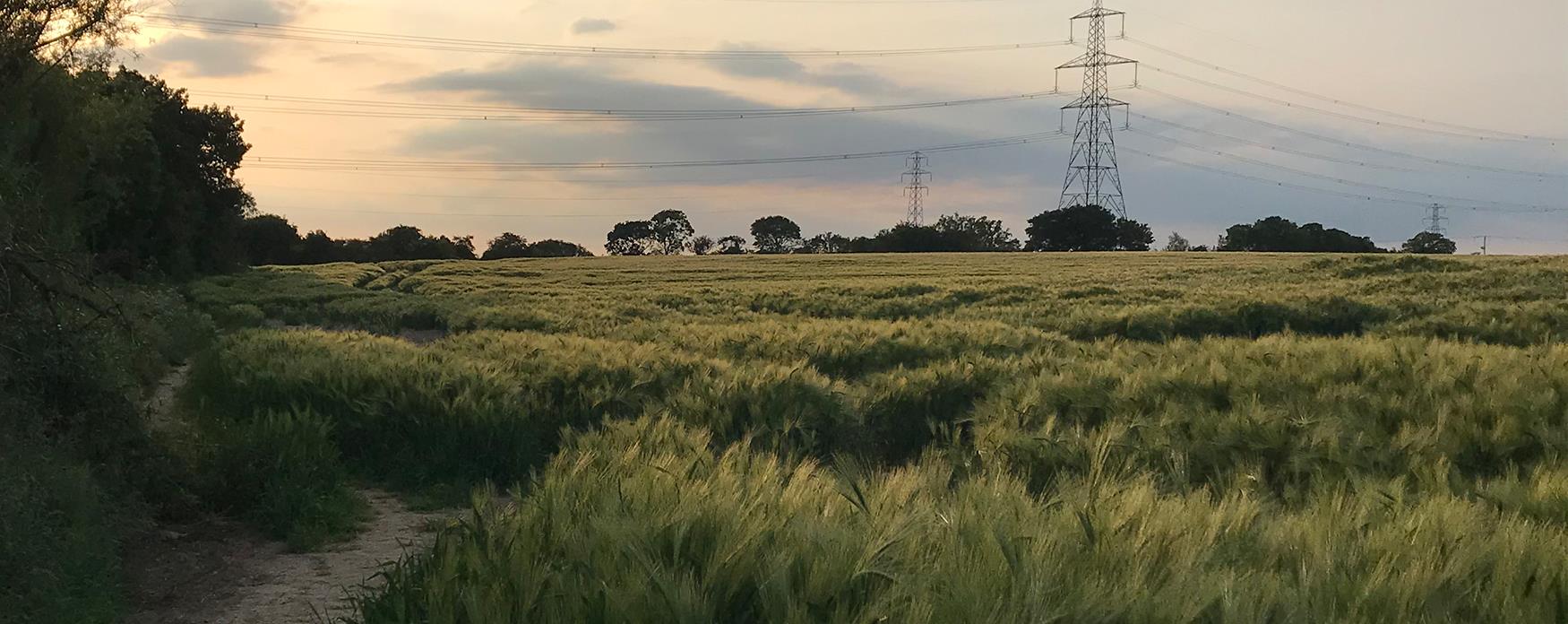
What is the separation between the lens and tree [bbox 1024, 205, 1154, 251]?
294 ft

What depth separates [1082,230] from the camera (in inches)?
3519

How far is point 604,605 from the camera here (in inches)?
94.9

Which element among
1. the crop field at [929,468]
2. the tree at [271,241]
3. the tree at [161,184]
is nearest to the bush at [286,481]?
the crop field at [929,468]

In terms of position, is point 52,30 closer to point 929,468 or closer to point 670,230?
point 929,468

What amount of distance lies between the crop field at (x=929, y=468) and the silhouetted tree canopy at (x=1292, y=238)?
7415 cm

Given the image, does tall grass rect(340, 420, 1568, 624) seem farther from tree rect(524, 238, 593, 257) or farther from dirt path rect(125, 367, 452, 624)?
tree rect(524, 238, 593, 257)

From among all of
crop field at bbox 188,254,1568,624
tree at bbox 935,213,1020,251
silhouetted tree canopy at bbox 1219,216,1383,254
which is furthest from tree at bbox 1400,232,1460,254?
crop field at bbox 188,254,1568,624

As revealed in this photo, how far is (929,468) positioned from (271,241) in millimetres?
91980

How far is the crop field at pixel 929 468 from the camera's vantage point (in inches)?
98.4

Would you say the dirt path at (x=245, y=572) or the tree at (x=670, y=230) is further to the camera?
the tree at (x=670, y=230)

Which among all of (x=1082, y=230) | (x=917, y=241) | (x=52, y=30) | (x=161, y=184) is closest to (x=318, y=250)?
(x=161, y=184)

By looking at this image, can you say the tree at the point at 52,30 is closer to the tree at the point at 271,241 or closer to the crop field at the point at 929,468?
the crop field at the point at 929,468

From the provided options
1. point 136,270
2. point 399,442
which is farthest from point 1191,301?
point 136,270

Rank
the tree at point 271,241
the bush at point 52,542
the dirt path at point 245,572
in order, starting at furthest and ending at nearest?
the tree at point 271,241 < the dirt path at point 245,572 < the bush at point 52,542
